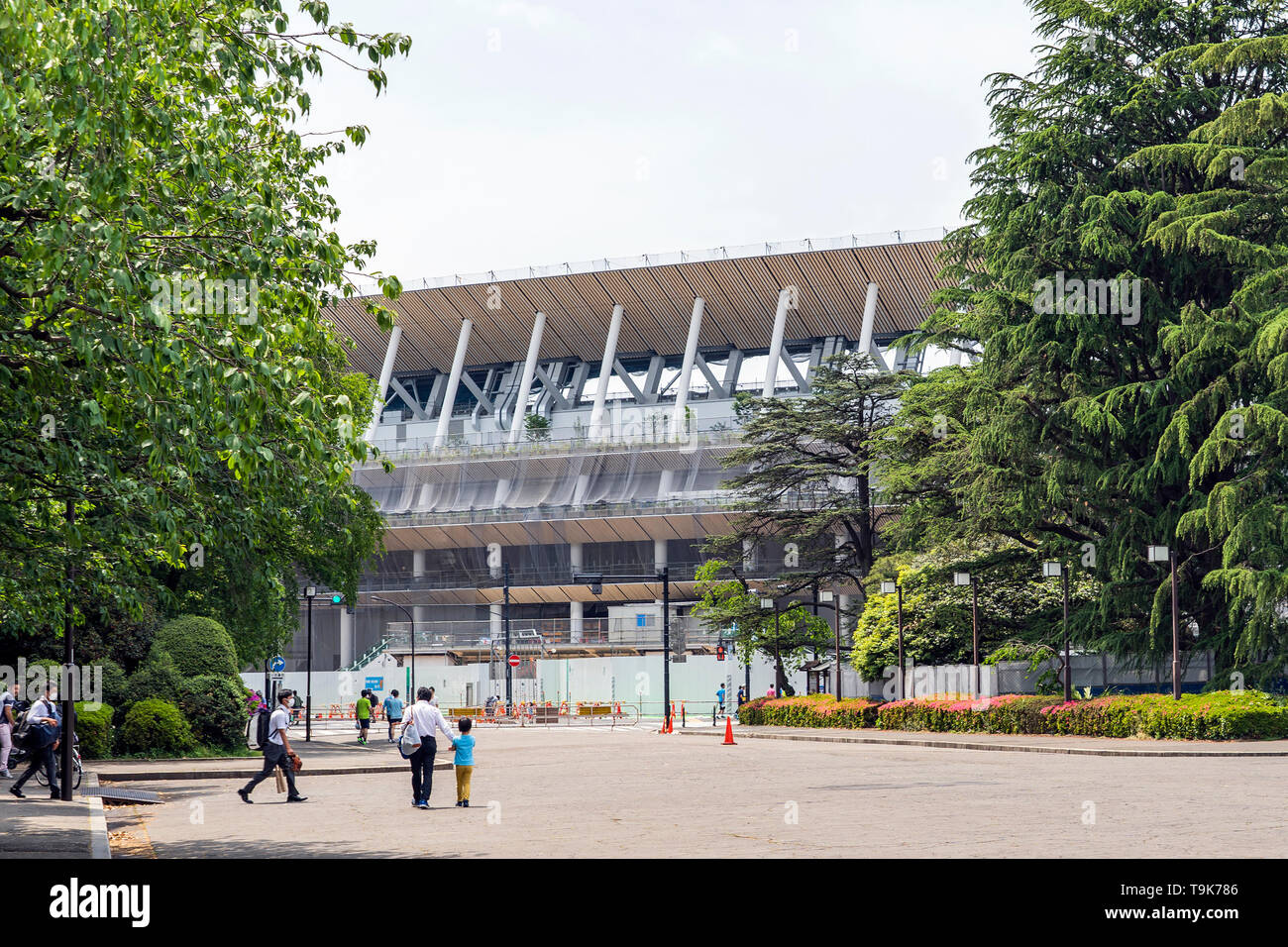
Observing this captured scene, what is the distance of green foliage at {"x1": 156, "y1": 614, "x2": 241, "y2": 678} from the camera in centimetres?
3155

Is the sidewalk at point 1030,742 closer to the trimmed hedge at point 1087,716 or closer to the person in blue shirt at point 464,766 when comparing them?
the trimmed hedge at point 1087,716

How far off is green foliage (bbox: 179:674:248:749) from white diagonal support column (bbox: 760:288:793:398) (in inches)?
2026

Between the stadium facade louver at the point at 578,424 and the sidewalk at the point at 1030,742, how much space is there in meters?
35.3

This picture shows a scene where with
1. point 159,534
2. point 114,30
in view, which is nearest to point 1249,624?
point 159,534

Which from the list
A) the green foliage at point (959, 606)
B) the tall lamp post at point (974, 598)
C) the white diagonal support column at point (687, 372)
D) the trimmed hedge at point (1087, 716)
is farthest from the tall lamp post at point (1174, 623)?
the white diagonal support column at point (687, 372)

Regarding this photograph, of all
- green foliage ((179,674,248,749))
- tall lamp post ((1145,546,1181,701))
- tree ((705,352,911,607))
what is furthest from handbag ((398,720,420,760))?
tree ((705,352,911,607))

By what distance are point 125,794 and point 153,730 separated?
9.68 metres

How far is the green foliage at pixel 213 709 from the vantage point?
31.3 meters

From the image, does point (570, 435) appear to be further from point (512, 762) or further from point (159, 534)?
point (159, 534)

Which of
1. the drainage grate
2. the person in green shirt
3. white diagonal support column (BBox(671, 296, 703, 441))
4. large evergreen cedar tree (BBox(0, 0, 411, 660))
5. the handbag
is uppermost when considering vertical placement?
white diagonal support column (BBox(671, 296, 703, 441))

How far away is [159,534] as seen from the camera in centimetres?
1316

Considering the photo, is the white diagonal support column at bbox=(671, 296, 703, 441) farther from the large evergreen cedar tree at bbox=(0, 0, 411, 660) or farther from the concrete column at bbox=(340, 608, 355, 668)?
the large evergreen cedar tree at bbox=(0, 0, 411, 660)

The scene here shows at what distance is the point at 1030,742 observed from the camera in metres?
32.8

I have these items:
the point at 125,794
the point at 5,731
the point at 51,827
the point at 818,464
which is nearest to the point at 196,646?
the point at 5,731
